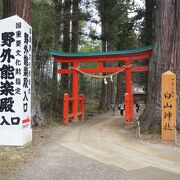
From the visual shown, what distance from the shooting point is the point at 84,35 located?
76.1 feet

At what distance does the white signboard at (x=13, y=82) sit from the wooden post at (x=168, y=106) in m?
4.15

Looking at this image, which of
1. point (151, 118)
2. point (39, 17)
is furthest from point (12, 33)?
point (39, 17)

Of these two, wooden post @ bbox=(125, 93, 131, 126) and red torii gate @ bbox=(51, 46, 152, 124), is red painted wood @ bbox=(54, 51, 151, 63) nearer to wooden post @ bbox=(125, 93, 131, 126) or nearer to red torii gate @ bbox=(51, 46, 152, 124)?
red torii gate @ bbox=(51, 46, 152, 124)

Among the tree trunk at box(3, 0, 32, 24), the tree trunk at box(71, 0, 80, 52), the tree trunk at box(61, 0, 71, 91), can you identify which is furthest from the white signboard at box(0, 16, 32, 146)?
the tree trunk at box(71, 0, 80, 52)

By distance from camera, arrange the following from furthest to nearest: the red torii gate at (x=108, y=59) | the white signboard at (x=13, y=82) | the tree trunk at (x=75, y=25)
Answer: the tree trunk at (x=75, y=25), the red torii gate at (x=108, y=59), the white signboard at (x=13, y=82)

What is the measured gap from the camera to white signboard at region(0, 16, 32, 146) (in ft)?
29.8

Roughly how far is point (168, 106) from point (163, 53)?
2.16m

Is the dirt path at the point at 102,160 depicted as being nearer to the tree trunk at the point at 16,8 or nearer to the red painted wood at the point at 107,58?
the tree trunk at the point at 16,8

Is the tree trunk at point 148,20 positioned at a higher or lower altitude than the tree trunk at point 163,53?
higher

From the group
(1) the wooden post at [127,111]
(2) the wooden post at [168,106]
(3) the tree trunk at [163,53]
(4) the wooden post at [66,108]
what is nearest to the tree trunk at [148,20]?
(1) the wooden post at [127,111]

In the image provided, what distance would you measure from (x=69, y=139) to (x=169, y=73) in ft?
12.3

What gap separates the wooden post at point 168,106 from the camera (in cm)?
1058

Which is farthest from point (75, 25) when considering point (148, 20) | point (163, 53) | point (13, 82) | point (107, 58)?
point (13, 82)

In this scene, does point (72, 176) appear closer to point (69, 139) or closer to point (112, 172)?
point (112, 172)
